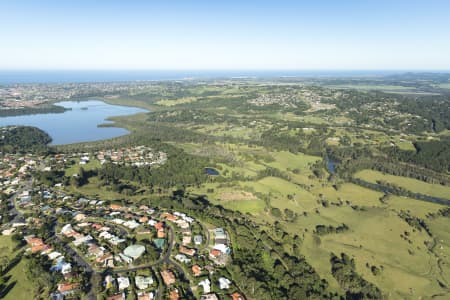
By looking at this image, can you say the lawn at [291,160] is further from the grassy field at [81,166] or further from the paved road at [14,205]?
the paved road at [14,205]

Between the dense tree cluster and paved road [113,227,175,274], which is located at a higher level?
paved road [113,227,175,274]

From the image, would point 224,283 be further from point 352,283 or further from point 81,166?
point 81,166

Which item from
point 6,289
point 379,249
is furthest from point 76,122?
point 379,249

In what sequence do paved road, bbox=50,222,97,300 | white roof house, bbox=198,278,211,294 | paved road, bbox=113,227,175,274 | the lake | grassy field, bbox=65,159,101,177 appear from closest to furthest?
paved road, bbox=50,222,97,300 < white roof house, bbox=198,278,211,294 < paved road, bbox=113,227,175,274 < grassy field, bbox=65,159,101,177 < the lake

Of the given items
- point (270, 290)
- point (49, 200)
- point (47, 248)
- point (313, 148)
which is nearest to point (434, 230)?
point (270, 290)

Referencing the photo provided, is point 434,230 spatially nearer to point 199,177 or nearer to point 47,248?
point 199,177

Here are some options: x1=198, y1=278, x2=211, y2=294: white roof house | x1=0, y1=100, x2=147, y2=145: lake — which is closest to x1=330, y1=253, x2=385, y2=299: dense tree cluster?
x1=198, y1=278, x2=211, y2=294: white roof house

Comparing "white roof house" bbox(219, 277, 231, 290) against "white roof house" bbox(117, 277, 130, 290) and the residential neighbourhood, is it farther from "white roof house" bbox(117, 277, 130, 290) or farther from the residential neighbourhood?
"white roof house" bbox(117, 277, 130, 290)
